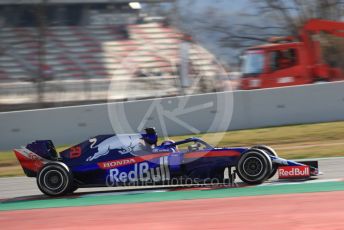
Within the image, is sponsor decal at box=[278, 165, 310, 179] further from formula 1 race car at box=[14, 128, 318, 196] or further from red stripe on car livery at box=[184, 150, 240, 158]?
red stripe on car livery at box=[184, 150, 240, 158]

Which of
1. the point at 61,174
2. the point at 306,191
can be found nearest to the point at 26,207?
the point at 61,174

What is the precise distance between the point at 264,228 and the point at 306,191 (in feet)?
8.36

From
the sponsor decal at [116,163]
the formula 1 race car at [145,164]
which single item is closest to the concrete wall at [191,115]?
the formula 1 race car at [145,164]

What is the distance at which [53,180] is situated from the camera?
34.6 ft

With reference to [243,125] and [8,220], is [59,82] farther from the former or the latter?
[8,220]

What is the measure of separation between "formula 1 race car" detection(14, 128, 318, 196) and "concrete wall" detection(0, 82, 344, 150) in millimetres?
8659

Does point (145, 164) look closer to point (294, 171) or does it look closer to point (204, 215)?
point (294, 171)

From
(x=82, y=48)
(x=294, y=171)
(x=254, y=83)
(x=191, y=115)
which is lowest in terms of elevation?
(x=294, y=171)

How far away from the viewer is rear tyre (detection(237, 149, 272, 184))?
9797 millimetres

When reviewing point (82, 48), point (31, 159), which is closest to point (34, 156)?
point (31, 159)

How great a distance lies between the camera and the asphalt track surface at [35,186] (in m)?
11.1

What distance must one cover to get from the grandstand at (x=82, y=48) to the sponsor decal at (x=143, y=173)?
15540 mm

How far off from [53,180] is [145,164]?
154cm

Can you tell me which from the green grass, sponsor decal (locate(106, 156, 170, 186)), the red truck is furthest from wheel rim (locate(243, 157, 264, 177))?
the red truck
